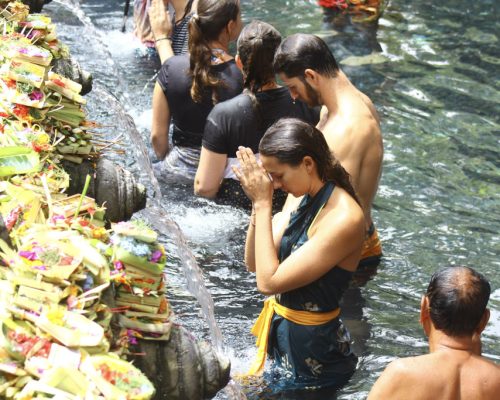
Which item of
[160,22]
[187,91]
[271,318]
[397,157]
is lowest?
[397,157]

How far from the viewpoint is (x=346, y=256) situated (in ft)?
13.2

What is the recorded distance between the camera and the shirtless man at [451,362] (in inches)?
126

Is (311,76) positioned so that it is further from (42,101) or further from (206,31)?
(42,101)

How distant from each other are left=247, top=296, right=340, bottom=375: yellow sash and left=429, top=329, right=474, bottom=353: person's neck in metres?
0.88

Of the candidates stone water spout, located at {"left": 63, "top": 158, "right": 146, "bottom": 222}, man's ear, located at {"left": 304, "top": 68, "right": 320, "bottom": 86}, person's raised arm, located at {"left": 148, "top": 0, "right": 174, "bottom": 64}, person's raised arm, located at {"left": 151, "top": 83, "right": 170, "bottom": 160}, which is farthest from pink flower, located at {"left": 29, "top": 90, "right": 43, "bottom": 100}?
person's raised arm, located at {"left": 148, "top": 0, "right": 174, "bottom": 64}

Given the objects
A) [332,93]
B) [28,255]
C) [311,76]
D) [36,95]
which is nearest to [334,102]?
[332,93]

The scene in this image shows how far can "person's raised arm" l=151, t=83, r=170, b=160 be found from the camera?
230 inches

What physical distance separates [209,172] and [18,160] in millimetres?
1872

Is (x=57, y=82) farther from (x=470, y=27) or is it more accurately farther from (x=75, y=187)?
(x=470, y=27)

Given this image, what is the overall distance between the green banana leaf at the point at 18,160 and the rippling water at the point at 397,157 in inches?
53.7

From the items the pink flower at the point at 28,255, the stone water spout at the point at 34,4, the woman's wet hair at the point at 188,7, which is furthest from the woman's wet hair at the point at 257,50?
the pink flower at the point at 28,255

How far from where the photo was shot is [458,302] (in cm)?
325

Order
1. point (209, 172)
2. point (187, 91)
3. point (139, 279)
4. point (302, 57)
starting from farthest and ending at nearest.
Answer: point (187, 91) < point (209, 172) < point (302, 57) < point (139, 279)

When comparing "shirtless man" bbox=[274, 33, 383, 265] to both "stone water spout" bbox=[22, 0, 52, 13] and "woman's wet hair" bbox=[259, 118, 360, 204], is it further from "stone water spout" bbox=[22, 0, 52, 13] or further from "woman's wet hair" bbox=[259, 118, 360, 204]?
"stone water spout" bbox=[22, 0, 52, 13]
